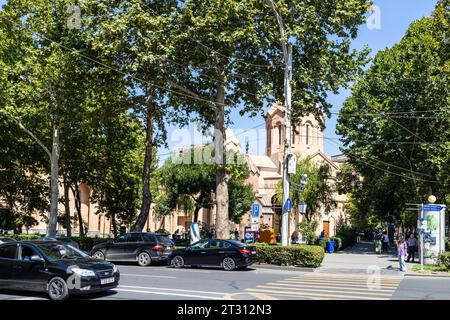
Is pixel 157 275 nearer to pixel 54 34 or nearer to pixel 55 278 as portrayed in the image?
pixel 55 278

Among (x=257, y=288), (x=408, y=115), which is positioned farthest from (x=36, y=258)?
(x=408, y=115)

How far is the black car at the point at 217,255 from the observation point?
21469 mm

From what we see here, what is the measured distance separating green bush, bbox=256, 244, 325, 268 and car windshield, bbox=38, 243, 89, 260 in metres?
11.8

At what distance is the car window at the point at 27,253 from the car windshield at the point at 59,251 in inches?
8.1

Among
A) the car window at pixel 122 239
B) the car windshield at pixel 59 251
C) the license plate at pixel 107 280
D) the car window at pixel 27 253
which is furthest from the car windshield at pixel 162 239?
the license plate at pixel 107 280

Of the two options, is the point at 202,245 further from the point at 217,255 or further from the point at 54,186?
the point at 54,186

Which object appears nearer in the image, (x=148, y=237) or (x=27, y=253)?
(x=27, y=253)

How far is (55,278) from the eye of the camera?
12391 millimetres

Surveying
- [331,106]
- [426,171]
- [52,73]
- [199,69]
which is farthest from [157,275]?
[426,171]

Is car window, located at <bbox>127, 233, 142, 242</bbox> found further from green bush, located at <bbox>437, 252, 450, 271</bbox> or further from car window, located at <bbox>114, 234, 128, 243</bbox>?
green bush, located at <bbox>437, 252, 450, 271</bbox>

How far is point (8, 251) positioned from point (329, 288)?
30.6ft

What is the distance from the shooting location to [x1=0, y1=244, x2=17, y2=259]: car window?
1344 centimetres

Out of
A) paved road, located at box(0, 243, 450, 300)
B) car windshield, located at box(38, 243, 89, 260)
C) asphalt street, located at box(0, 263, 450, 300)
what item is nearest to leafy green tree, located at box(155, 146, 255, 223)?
paved road, located at box(0, 243, 450, 300)

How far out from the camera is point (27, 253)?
13.3 meters
